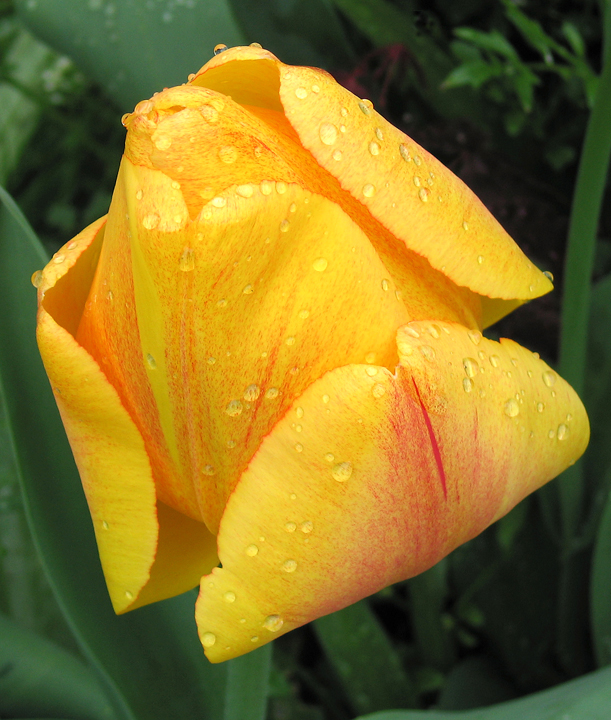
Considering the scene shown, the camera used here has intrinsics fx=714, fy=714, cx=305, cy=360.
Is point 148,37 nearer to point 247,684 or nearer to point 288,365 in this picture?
point 288,365

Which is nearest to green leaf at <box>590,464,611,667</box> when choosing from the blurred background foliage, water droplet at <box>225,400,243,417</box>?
the blurred background foliage

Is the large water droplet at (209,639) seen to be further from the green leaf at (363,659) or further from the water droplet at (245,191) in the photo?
the green leaf at (363,659)

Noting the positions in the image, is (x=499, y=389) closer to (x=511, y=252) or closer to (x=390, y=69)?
(x=511, y=252)

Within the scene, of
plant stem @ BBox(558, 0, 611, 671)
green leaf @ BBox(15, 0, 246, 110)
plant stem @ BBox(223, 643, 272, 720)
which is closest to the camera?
plant stem @ BBox(223, 643, 272, 720)

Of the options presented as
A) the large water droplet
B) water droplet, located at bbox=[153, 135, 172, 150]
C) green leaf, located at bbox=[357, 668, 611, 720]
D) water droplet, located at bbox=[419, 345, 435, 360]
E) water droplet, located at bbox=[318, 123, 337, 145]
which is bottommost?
green leaf, located at bbox=[357, 668, 611, 720]

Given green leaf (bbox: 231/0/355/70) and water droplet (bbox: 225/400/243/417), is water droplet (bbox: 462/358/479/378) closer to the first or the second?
water droplet (bbox: 225/400/243/417)

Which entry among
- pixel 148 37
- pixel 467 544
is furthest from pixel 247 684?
pixel 148 37
